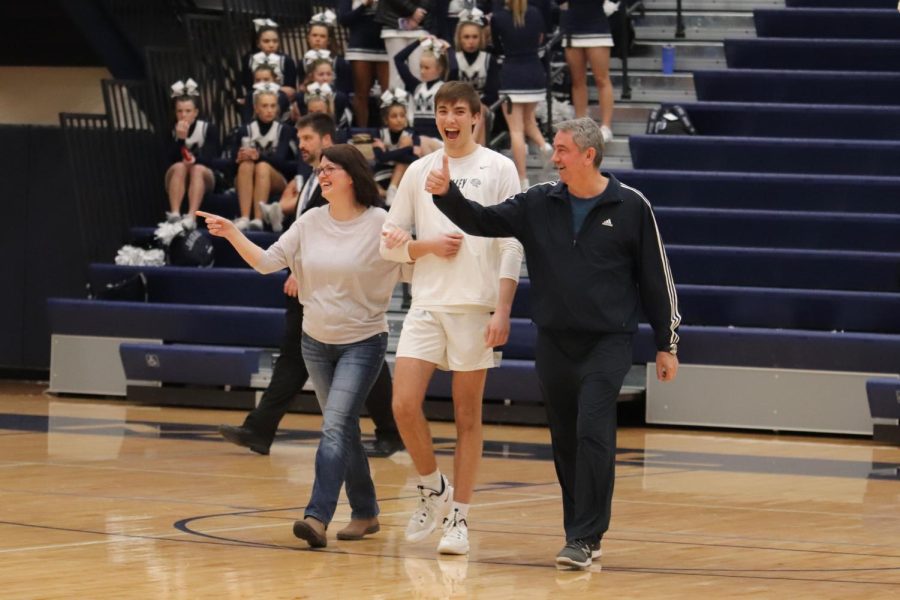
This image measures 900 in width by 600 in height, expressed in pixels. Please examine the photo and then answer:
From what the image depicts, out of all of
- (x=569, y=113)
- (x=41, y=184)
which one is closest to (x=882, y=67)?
(x=569, y=113)

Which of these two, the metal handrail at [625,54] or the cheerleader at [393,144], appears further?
the metal handrail at [625,54]

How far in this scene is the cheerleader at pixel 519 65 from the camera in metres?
13.9

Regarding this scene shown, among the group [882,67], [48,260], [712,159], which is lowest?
[48,260]

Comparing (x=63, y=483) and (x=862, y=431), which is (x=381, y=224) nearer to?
(x=63, y=483)

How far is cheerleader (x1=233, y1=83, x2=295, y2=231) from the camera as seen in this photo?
47.1ft

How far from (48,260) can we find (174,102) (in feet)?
6.58

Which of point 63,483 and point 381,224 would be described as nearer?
point 381,224

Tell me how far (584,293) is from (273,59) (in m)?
9.45

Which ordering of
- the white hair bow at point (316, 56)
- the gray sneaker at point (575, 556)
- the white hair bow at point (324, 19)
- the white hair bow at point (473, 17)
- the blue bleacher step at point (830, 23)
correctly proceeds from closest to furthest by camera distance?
the gray sneaker at point (575, 556) < the white hair bow at point (473, 17) < the white hair bow at point (316, 56) < the white hair bow at point (324, 19) < the blue bleacher step at point (830, 23)

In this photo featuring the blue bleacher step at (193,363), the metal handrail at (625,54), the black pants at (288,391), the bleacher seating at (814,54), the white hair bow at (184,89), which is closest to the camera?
the black pants at (288,391)

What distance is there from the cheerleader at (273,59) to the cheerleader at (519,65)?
7.39ft

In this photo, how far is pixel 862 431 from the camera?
1167 centimetres

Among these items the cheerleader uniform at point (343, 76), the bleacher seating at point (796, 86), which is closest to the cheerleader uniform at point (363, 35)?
the cheerleader uniform at point (343, 76)

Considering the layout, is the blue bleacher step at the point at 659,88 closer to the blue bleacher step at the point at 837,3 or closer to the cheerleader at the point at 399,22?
the blue bleacher step at the point at 837,3
